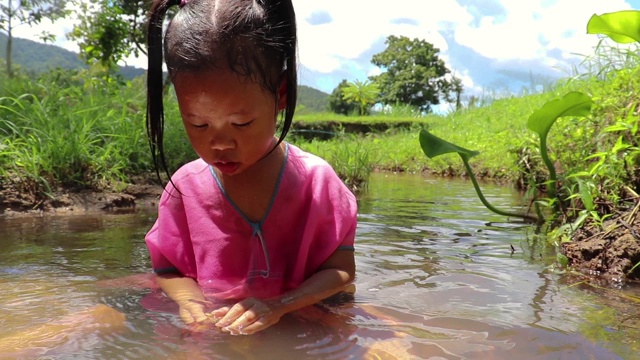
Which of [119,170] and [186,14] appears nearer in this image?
[186,14]

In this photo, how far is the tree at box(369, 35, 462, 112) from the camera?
1604 inches

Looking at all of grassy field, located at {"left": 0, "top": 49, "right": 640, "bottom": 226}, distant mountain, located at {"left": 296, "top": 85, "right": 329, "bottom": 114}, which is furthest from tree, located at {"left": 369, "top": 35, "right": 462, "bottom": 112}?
grassy field, located at {"left": 0, "top": 49, "right": 640, "bottom": 226}

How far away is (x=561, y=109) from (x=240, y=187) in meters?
1.59

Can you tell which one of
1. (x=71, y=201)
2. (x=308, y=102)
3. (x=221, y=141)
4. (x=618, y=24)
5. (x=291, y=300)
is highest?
(x=308, y=102)

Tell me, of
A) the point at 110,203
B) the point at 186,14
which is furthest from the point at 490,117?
the point at 186,14

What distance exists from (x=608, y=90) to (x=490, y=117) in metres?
7.24

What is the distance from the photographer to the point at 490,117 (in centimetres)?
1019

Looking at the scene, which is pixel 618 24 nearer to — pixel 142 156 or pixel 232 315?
pixel 232 315

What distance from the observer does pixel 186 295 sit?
1.72 metres

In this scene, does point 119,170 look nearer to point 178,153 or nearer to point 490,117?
point 178,153

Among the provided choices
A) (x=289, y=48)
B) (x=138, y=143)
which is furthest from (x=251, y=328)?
(x=138, y=143)

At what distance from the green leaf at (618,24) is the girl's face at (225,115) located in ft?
5.32

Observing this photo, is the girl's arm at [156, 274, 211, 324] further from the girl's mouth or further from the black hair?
the black hair

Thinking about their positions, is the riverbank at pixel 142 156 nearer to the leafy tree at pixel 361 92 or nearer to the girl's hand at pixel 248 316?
the girl's hand at pixel 248 316
